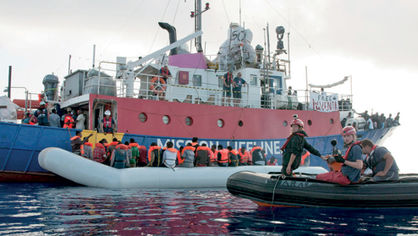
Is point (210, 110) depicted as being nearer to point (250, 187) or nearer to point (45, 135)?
point (45, 135)

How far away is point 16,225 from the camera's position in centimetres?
544

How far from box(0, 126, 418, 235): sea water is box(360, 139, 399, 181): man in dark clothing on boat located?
698 millimetres

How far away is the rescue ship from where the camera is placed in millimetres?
12523

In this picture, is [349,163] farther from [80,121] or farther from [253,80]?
[253,80]

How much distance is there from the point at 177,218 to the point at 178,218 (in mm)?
17

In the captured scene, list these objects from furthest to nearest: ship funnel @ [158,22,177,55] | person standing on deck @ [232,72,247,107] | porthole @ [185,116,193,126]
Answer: ship funnel @ [158,22,177,55] → person standing on deck @ [232,72,247,107] → porthole @ [185,116,193,126]

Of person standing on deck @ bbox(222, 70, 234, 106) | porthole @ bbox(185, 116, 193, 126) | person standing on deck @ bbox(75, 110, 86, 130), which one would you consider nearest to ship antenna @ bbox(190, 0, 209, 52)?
person standing on deck @ bbox(222, 70, 234, 106)

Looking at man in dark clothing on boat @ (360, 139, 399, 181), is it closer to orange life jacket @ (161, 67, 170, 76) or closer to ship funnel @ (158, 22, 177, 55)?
orange life jacket @ (161, 67, 170, 76)

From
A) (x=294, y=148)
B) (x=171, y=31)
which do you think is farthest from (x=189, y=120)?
(x=294, y=148)

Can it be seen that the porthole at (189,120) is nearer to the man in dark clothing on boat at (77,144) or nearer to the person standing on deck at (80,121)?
Answer: the person standing on deck at (80,121)

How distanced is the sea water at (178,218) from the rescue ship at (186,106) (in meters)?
4.03

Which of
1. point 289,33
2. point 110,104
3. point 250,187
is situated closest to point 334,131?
point 289,33

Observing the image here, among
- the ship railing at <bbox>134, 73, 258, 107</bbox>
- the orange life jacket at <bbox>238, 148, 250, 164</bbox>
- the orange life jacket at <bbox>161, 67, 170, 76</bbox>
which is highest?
the orange life jacket at <bbox>161, 67, 170, 76</bbox>

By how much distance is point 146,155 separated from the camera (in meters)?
13.2
